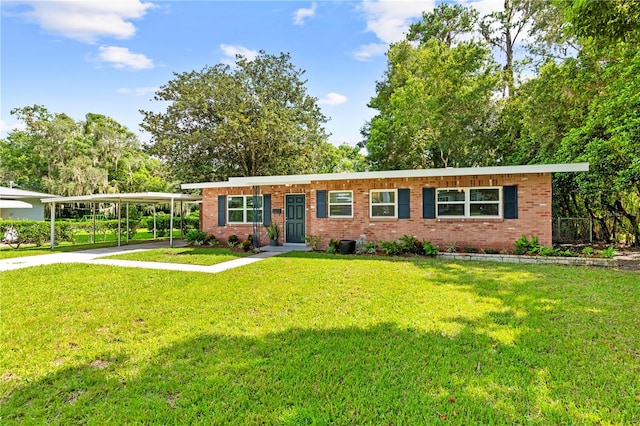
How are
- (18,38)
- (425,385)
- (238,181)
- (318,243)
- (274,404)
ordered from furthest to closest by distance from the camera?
(238,181), (318,243), (18,38), (425,385), (274,404)

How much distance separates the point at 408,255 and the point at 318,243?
10.2 ft

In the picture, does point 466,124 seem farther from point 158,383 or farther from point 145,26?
point 158,383

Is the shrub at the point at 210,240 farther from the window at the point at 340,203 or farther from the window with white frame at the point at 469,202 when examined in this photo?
the window with white frame at the point at 469,202

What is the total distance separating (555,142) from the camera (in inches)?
526

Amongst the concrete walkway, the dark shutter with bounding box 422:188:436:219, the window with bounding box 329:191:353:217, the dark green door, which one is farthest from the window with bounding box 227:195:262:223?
the dark shutter with bounding box 422:188:436:219

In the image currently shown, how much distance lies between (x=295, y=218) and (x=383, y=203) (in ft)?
11.2

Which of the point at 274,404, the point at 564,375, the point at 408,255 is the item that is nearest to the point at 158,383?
the point at 274,404

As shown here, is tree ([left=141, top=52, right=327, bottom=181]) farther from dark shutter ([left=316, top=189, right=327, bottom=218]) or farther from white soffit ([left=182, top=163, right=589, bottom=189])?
dark shutter ([left=316, top=189, right=327, bottom=218])

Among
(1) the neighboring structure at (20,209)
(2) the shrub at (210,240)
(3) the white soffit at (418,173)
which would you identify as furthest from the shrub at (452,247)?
(1) the neighboring structure at (20,209)

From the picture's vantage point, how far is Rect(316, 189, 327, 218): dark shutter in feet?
39.4

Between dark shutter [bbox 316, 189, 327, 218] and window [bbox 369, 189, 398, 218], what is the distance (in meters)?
1.60

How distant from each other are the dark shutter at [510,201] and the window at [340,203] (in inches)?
185

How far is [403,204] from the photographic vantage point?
11086 millimetres

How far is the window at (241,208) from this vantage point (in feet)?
43.6
